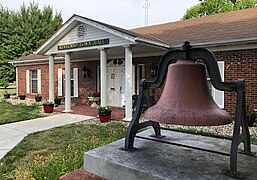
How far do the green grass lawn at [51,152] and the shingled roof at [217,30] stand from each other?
515 cm

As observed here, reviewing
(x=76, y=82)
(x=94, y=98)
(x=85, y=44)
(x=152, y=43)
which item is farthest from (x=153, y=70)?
(x=76, y=82)

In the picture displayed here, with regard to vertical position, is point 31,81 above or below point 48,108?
above

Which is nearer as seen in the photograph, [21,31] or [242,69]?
[242,69]

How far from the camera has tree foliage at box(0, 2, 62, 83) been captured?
83.6 feet

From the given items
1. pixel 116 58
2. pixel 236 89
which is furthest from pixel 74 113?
pixel 236 89

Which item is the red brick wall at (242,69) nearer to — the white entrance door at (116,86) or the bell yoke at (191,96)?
the white entrance door at (116,86)

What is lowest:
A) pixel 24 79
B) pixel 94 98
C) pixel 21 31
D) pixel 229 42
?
pixel 94 98

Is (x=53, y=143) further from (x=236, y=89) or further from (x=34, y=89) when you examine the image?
(x=34, y=89)

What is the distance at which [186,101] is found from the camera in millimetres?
Answer: 2107

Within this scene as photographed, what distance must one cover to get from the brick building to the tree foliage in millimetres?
12862

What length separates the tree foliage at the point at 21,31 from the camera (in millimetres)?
25484

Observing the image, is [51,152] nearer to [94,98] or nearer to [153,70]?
[153,70]

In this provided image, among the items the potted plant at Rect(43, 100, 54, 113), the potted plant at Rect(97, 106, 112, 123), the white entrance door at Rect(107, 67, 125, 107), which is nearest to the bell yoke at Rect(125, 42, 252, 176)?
the potted plant at Rect(97, 106, 112, 123)

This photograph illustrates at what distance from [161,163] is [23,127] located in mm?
6407
